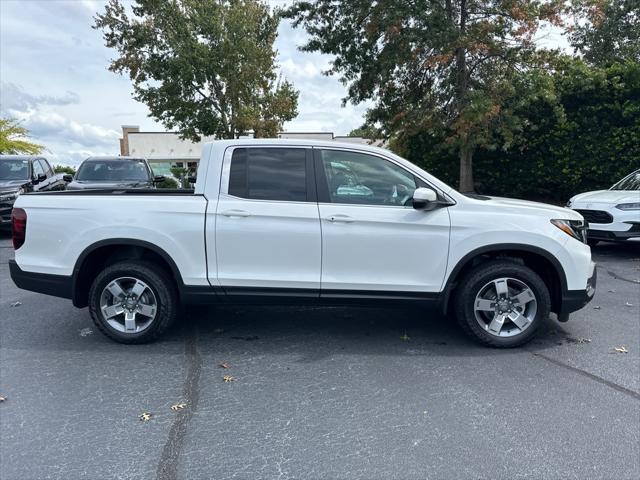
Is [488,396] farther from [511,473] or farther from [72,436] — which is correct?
[72,436]

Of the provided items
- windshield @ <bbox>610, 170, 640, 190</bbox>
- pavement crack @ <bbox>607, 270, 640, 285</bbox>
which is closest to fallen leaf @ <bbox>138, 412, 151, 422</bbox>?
pavement crack @ <bbox>607, 270, 640, 285</bbox>

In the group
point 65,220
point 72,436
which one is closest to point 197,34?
point 65,220

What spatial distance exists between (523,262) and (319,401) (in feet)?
7.85

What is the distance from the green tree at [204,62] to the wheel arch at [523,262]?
14807mm

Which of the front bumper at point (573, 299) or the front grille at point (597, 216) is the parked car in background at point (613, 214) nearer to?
the front grille at point (597, 216)

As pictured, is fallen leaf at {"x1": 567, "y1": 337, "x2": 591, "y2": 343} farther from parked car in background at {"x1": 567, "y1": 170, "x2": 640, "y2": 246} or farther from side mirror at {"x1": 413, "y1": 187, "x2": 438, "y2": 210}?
parked car in background at {"x1": 567, "y1": 170, "x2": 640, "y2": 246}

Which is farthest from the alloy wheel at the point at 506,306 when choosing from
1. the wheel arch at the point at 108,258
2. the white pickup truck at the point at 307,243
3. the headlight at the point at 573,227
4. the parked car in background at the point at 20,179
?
the parked car in background at the point at 20,179

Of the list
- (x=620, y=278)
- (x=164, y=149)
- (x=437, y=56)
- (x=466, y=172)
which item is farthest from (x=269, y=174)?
(x=164, y=149)

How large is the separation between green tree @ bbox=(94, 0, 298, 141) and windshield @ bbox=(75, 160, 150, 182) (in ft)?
21.7

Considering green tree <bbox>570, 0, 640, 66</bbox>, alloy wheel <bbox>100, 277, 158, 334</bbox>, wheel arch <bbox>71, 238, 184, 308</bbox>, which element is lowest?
alloy wheel <bbox>100, 277, 158, 334</bbox>

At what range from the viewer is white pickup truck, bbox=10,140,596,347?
4207mm

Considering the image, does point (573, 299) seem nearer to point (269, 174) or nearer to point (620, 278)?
point (269, 174)

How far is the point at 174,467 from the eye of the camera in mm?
2664

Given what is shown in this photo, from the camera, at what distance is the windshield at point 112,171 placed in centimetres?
1112
